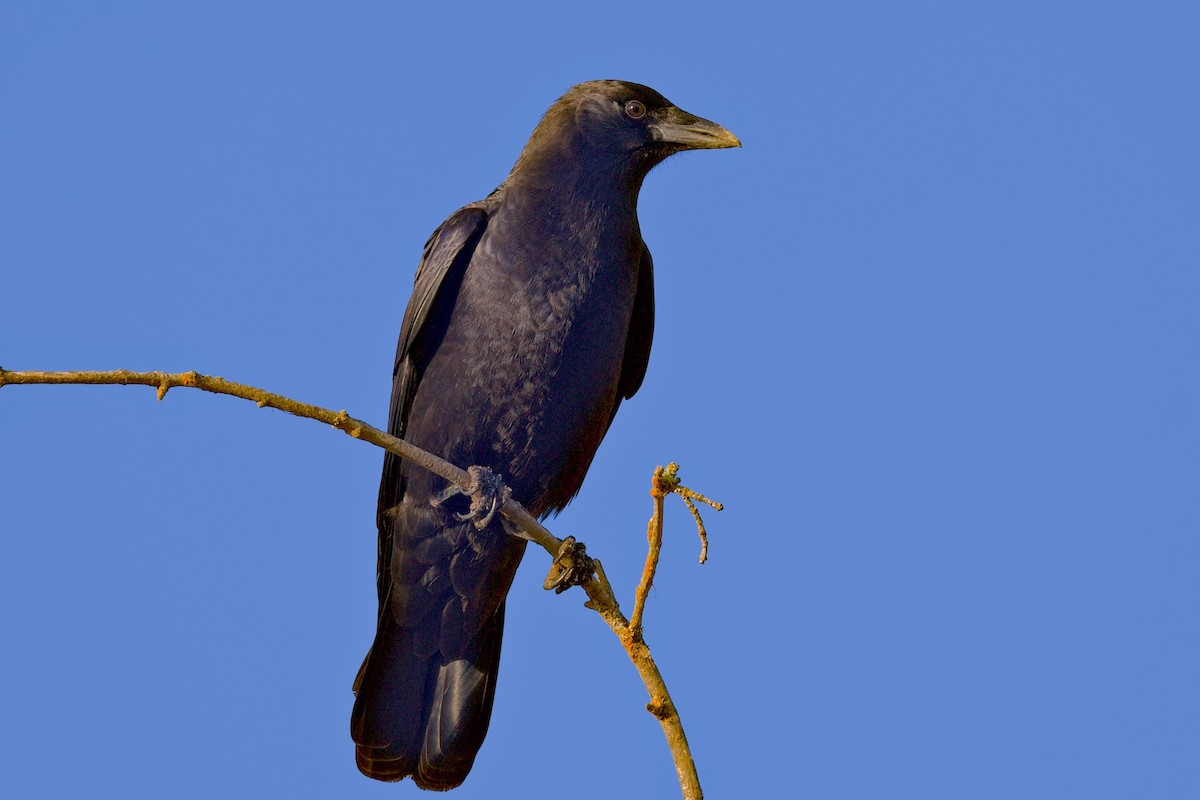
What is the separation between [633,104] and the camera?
6.94m

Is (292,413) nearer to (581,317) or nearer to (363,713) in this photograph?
(581,317)

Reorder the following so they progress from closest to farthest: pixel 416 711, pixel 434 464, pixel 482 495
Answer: pixel 434 464 < pixel 482 495 < pixel 416 711

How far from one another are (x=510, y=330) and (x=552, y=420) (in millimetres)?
434

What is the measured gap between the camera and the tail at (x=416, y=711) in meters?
6.66

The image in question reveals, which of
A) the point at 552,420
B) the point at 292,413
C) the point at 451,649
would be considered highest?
the point at 552,420

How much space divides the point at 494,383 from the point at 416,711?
1.68 meters

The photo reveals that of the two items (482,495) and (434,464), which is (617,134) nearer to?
(482,495)

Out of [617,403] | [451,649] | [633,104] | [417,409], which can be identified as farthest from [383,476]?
[633,104]

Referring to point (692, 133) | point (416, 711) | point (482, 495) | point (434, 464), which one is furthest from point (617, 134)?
point (416, 711)

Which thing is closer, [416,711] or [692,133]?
[416,711]

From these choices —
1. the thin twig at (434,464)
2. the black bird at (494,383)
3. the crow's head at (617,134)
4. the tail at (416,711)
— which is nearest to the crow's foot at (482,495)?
the black bird at (494,383)

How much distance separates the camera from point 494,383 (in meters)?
6.16

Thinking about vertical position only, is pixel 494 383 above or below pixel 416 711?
above

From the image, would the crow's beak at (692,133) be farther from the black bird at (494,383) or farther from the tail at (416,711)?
the tail at (416,711)
